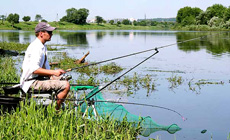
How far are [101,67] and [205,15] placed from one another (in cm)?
9942

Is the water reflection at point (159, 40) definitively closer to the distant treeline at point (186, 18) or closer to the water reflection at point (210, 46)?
the water reflection at point (210, 46)

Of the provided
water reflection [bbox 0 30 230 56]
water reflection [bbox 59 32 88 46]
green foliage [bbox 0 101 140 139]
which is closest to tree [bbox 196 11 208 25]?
water reflection [bbox 0 30 230 56]

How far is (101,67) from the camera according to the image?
50.1 ft

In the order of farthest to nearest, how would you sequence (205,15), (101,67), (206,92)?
(205,15) < (101,67) < (206,92)

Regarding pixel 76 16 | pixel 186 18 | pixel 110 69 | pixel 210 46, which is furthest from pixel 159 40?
pixel 76 16

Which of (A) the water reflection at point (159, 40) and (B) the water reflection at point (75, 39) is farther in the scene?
(B) the water reflection at point (75, 39)

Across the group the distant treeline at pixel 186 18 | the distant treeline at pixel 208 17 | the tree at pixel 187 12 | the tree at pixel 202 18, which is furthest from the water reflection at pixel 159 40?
the tree at pixel 187 12

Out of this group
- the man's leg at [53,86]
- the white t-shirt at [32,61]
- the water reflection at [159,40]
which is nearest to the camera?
the white t-shirt at [32,61]

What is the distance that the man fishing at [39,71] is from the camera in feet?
17.9

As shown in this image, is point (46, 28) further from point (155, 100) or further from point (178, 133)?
point (155, 100)

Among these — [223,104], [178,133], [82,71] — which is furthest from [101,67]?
[178,133]

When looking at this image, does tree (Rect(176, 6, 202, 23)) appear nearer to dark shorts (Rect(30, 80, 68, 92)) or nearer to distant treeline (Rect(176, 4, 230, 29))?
distant treeline (Rect(176, 4, 230, 29))

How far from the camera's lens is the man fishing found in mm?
5445

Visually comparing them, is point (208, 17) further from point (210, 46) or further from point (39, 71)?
point (39, 71)
